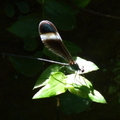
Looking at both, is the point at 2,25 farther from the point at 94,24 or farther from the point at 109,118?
the point at 109,118

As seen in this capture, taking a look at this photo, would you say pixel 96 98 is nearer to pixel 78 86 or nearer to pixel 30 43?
pixel 78 86

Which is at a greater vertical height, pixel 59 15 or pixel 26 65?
pixel 59 15

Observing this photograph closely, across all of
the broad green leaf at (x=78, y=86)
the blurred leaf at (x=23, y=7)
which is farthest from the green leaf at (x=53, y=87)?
the blurred leaf at (x=23, y=7)

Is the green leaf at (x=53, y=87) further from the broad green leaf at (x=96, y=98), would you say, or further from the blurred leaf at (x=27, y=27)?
the blurred leaf at (x=27, y=27)

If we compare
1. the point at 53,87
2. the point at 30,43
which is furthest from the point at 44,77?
the point at 30,43

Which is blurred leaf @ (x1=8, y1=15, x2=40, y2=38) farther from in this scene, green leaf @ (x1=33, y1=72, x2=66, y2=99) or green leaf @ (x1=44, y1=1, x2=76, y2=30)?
green leaf @ (x1=33, y1=72, x2=66, y2=99)

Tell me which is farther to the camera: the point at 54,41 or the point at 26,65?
the point at 26,65
